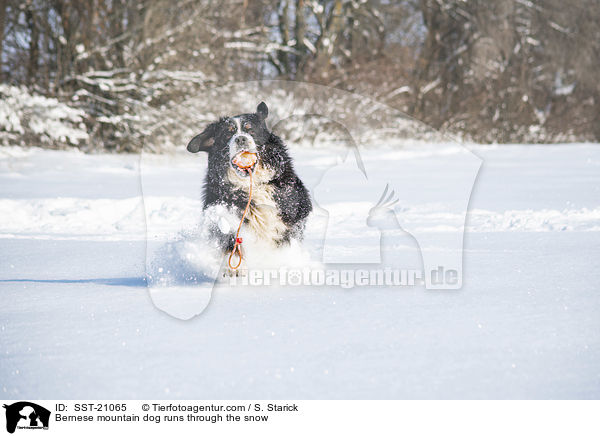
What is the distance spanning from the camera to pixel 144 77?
12016mm

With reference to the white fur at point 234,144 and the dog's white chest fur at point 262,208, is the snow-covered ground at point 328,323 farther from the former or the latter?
the white fur at point 234,144

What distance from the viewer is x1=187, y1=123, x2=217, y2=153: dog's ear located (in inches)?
123

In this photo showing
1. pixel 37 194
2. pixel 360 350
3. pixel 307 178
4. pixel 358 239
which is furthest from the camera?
pixel 37 194

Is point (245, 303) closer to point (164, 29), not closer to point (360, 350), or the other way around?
point (360, 350)

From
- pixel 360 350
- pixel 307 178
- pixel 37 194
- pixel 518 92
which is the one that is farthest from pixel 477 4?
pixel 360 350

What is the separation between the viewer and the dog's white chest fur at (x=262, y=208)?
312cm

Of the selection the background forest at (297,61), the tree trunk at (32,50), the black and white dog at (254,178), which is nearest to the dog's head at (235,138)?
the black and white dog at (254,178)

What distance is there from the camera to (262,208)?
3197mm

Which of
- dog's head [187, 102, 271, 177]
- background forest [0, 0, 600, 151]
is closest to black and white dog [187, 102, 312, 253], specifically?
dog's head [187, 102, 271, 177]

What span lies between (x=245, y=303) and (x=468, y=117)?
17526 millimetres
